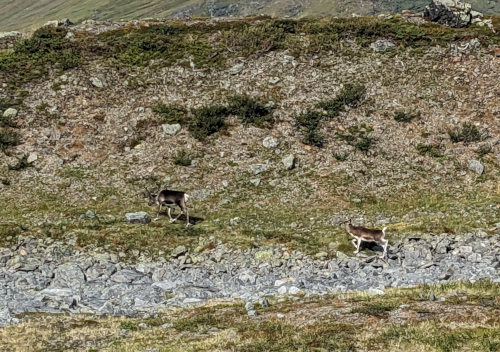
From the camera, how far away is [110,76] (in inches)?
1702

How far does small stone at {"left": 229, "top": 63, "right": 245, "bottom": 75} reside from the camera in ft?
144

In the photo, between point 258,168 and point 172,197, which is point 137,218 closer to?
point 172,197

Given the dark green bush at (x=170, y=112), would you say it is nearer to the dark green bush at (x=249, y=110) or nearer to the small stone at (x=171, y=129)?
the small stone at (x=171, y=129)

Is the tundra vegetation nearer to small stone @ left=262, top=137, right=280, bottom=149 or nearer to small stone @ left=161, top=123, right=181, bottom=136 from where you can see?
small stone @ left=262, top=137, right=280, bottom=149

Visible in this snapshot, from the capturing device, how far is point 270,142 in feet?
120

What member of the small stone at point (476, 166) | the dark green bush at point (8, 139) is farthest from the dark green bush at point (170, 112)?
the small stone at point (476, 166)

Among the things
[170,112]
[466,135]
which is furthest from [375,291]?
[170,112]

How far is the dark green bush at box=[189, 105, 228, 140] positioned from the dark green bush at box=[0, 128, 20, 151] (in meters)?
12.6

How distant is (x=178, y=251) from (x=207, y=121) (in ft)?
49.2

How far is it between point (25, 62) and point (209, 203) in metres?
24.4

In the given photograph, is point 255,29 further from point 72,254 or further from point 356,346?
point 356,346

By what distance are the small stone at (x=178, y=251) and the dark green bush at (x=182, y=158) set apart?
1064cm

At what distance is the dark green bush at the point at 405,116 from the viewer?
38.5 meters

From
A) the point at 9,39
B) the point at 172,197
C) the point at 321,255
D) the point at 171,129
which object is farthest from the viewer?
the point at 9,39
